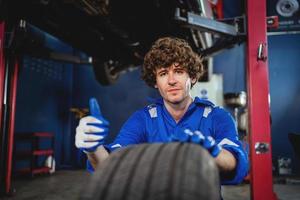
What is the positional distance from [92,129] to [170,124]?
0.49 meters

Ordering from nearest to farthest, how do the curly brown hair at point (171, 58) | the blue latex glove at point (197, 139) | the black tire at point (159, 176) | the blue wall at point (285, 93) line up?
the black tire at point (159, 176), the blue latex glove at point (197, 139), the curly brown hair at point (171, 58), the blue wall at point (285, 93)

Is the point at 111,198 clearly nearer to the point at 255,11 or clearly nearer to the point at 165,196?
the point at 165,196

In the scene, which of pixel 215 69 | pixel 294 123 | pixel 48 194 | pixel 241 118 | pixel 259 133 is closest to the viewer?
pixel 259 133

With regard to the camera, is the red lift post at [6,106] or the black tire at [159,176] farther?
the red lift post at [6,106]

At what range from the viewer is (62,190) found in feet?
9.34

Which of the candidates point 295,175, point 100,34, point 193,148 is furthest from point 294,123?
point 193,148

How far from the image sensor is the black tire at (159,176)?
2.00ft

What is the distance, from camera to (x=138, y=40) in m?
2.78

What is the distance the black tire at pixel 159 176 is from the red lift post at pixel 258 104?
1.44 metres

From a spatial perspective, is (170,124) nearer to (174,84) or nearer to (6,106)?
(174,84)

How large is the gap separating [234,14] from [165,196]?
516cm

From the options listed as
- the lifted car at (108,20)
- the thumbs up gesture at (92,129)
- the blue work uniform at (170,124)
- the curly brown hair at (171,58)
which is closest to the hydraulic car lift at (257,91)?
the lifted car at (108,20)

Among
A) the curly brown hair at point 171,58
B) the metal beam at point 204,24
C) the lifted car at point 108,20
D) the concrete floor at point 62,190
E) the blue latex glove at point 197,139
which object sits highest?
the lifted car at point 108,20

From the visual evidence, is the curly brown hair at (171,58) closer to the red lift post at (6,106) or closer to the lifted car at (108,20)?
the lifted car at (108,20)
